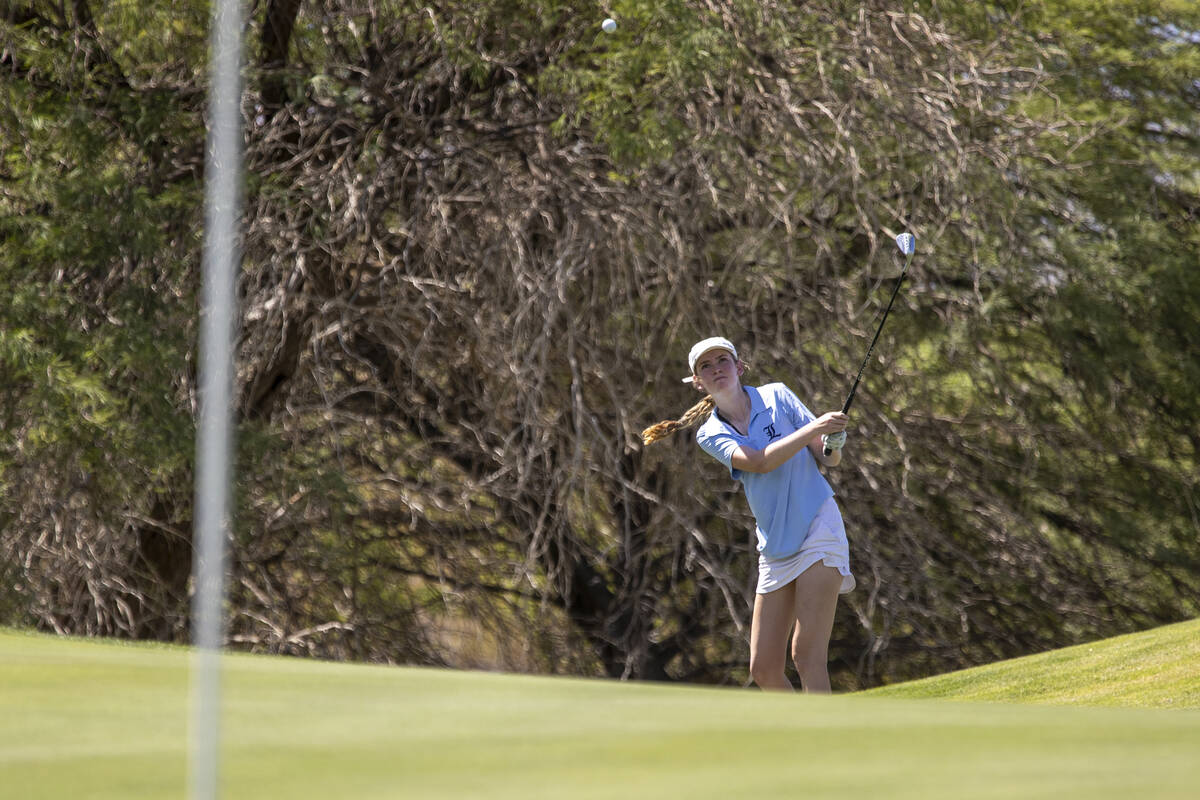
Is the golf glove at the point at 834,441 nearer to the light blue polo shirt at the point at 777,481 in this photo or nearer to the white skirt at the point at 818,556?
the light blue polo shirt at the point at 777,481

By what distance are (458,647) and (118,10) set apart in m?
5.73

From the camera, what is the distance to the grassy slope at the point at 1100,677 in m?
7.07

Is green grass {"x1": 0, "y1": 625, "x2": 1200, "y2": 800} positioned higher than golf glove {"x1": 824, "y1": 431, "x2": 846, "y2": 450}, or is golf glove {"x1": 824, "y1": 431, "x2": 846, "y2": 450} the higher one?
green grass {"x1": 0, "y1": 625, "x2": 1200, "y2": 800}

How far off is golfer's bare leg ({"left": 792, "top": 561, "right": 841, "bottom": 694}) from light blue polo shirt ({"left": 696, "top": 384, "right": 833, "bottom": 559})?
13 centimetres

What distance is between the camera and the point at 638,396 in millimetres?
9797

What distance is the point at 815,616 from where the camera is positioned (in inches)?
217

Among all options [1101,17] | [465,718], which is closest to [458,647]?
[1101,17]

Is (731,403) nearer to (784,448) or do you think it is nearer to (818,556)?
(784,448)

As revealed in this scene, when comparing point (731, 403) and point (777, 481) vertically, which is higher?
point (731, 403)

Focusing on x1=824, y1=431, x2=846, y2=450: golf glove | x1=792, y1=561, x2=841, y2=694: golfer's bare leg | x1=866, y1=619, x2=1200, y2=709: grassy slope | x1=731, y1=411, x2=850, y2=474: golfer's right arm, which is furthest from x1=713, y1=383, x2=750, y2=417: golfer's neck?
x1=866, y1=619, x2=1200, y2=709: grassy slope

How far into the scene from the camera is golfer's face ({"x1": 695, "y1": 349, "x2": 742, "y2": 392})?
18.5 feet

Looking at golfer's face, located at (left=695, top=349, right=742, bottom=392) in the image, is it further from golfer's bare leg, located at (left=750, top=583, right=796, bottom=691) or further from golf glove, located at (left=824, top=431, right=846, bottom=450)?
golfer's bare leg, located at (left=750, top=583, right=796, bottom=691)

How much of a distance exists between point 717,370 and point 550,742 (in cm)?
293

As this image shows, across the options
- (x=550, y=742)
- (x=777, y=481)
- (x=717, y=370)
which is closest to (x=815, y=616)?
(x=777, y=481)
